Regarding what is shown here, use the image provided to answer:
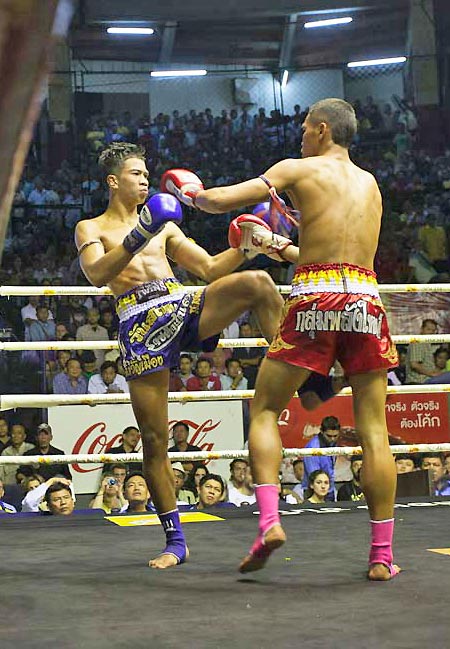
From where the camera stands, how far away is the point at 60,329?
663 centimetres

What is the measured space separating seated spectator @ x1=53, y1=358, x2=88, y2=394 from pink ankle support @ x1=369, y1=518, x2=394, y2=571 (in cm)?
391

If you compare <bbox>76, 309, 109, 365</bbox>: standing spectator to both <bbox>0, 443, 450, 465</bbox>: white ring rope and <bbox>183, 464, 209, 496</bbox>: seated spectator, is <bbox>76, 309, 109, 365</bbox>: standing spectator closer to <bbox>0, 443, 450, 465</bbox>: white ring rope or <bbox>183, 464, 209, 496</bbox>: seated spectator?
<bbox>183, 464, 209, 496</bbox>: seated spectator

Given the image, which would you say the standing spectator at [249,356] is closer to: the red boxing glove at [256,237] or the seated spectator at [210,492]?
the seated spectator at [210,492]

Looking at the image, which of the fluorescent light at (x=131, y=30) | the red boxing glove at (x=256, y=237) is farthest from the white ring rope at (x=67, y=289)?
the fluorescent light at (x=131, y=30)

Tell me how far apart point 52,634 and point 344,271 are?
41.6 inches

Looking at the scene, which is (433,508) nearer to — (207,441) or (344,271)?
(344,271)

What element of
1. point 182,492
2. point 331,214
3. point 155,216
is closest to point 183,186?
point 155,216

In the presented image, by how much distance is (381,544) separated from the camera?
1978 mm

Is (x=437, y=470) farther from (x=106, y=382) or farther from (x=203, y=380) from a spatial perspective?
(x=106, y=382)

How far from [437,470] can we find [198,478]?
4.39 feet

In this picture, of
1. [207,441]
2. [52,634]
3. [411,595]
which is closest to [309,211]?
[411,595]

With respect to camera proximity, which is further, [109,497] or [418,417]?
[418,417]

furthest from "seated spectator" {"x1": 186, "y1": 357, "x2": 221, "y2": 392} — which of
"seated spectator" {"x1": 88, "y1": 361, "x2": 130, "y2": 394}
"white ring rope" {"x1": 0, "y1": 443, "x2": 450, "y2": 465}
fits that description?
"white ring rope" {"x1": 0, "y1": 443, "x2": 450, "y2": 465}

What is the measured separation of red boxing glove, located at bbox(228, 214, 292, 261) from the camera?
236 cm
